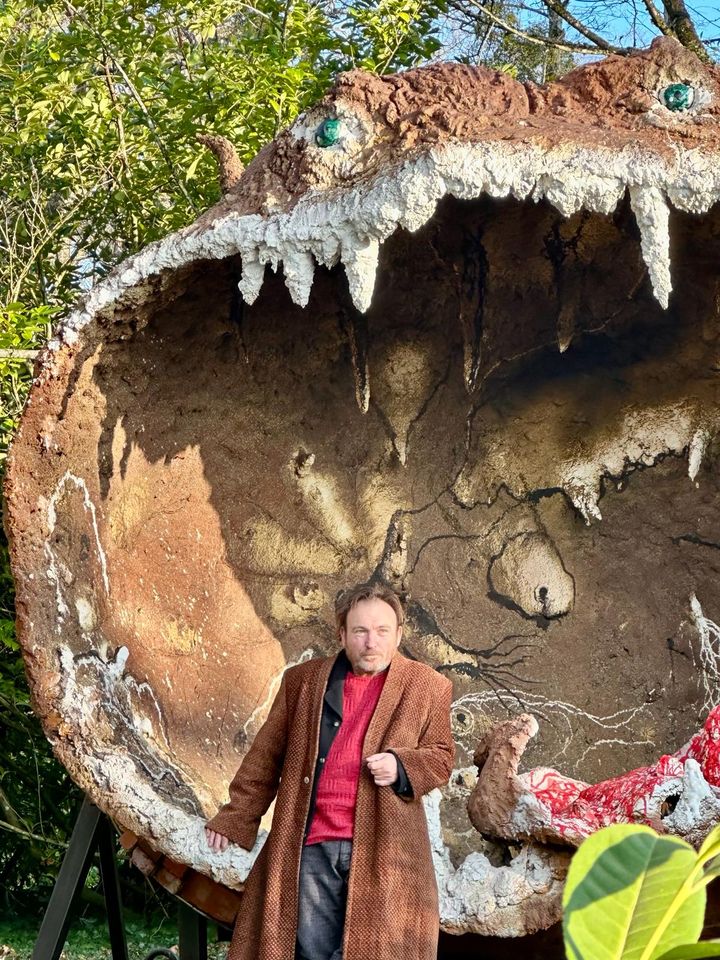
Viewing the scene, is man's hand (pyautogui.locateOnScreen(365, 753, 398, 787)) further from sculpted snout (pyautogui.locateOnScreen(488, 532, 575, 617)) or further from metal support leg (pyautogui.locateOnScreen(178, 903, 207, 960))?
sculpted snout (pyautogui.locateOnScreen(488, 532, 575, 617))

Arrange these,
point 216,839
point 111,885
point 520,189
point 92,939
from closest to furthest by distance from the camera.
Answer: point 216,839 < point 520,189 < point 111,885 < point 92,939

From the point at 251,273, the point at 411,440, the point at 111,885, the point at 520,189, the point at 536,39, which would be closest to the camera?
the point at 520,189

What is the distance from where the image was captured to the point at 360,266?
345 cm

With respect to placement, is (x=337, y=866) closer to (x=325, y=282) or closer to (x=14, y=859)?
(x=325, y=282)

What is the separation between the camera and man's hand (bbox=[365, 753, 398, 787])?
2574mm

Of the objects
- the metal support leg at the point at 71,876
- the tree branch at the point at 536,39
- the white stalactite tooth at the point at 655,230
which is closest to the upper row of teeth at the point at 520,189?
the white stalactite tooth at the point at 655,230

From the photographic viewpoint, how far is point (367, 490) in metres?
4.89

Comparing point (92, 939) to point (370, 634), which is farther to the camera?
point (92, 939)

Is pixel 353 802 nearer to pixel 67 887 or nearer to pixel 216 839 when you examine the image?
pixel 216 839

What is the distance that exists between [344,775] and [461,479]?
2.40 m

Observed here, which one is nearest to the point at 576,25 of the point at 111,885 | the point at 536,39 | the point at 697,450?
the point at 536,39

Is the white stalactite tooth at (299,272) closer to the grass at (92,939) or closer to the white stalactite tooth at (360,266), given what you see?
the white stalactite tooth at (360,266)

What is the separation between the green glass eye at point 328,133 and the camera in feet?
11.9

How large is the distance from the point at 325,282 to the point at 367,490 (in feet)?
2.62
